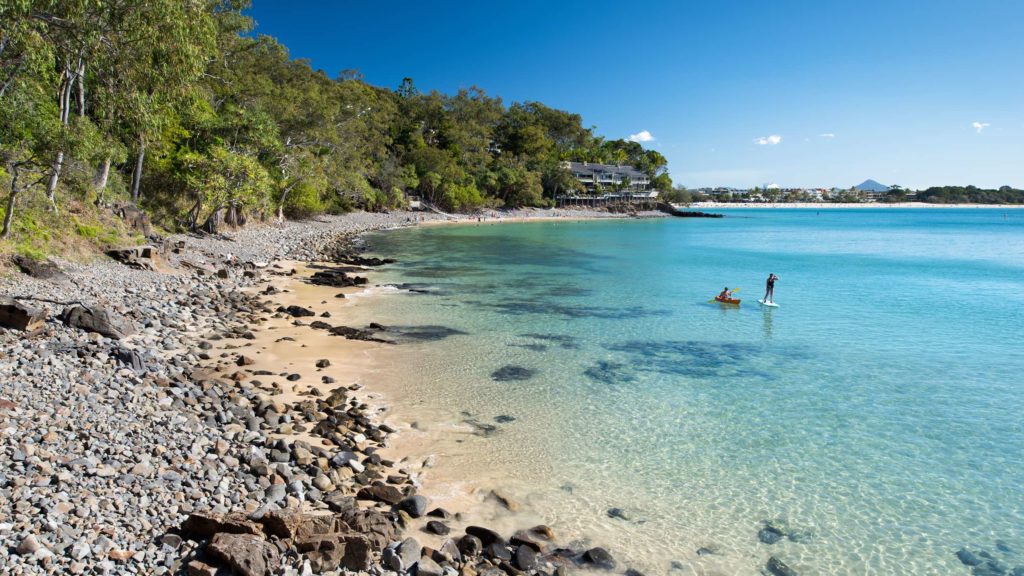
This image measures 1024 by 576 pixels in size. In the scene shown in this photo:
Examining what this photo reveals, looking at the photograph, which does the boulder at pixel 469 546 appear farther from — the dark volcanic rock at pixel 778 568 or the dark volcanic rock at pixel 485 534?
the dark volcanic rock at pixel 778 568

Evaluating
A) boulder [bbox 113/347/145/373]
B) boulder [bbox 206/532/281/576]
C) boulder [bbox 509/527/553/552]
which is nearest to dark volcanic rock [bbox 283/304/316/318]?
boulder [bbox 113/347/145/373]

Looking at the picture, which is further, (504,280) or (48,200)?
(504,280)

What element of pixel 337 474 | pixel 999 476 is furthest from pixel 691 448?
pixel 337 474

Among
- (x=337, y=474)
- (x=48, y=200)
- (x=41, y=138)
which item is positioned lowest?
(x=337, y=474)

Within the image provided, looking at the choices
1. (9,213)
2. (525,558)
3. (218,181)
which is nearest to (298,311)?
(9,213)

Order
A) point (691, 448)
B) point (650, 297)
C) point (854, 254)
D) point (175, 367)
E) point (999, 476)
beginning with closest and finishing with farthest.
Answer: point (999, 476) < point (691, 448) < point (175, 367) < point (650, 297) < point (854, 254)

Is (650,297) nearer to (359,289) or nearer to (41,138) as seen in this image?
(359,289)

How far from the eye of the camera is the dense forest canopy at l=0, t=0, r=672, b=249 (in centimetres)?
1395

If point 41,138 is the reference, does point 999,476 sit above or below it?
below

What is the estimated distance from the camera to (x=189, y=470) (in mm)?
7492

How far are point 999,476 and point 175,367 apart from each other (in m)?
15.6

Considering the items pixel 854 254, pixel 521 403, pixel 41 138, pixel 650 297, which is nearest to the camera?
pixel 521 403

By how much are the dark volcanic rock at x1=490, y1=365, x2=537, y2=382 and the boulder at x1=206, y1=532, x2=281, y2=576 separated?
8734mm

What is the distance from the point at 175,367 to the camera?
473 inches
